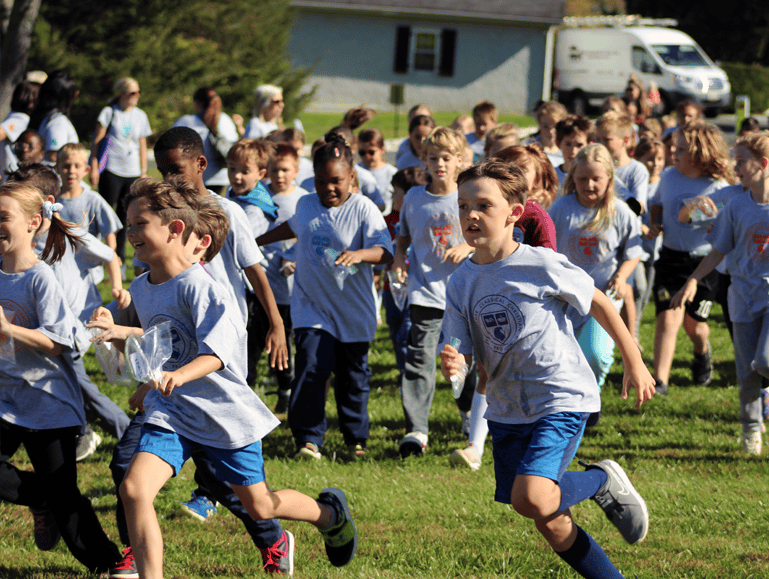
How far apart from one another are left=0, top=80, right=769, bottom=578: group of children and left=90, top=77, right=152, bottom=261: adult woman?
5600 mm

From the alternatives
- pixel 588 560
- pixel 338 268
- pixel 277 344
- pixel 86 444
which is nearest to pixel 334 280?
pixel 338 268

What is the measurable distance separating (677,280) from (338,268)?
10.9ft

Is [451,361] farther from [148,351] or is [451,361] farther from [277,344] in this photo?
[277,344]

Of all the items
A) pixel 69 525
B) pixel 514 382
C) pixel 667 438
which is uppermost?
pixel 514 382

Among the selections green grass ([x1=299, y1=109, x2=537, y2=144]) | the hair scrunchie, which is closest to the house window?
green grass ([x1=299, y1=109, x2=537, y2=144])

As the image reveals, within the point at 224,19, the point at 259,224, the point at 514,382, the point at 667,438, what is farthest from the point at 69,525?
the point at 224,19

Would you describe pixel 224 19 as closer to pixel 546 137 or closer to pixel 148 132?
pixel 148 132

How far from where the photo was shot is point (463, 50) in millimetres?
40469

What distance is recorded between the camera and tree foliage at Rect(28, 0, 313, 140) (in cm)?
2230

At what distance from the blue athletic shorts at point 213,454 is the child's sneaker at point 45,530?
960 millimetres

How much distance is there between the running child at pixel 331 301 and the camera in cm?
601

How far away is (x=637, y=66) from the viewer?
34.5 m

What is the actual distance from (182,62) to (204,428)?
2202cm

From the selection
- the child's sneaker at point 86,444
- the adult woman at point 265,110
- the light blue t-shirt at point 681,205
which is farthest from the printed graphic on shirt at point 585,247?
the adult woman at point 265,110
